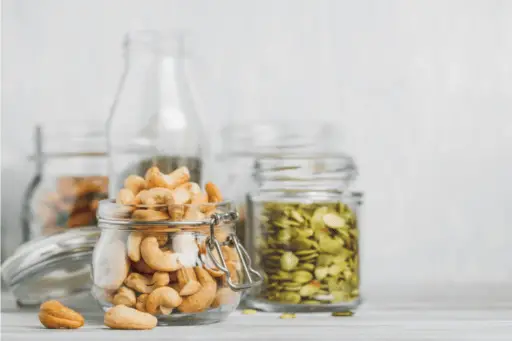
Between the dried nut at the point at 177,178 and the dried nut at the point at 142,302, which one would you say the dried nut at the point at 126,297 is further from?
the dried nut at the point at 177,178

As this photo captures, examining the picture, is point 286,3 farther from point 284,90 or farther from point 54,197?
point 54,197

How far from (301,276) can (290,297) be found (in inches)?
1.0

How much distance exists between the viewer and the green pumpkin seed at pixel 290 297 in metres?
0.89

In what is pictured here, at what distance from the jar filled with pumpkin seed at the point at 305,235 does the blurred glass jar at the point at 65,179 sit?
8.6 inches

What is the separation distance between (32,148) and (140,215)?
0.35m

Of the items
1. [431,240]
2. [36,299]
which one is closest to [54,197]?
[36,299]

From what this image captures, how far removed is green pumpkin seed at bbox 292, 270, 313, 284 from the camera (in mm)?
891

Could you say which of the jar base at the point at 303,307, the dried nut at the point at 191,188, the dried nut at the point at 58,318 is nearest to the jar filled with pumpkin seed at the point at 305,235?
the jar base at the point at 303,307

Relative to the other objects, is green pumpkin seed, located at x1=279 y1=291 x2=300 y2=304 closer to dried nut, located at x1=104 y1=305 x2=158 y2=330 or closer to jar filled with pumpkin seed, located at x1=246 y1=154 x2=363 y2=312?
jar filled with pumpkin seed, located at x1=246 y1=154 x2=363 y2=312

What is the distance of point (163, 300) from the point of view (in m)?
0.79

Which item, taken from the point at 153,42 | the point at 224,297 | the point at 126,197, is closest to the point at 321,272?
the point at 224,297

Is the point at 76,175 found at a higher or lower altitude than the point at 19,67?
lower

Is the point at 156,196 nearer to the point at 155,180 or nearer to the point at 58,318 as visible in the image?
the point at 155,180

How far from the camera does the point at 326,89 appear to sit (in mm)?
1091
